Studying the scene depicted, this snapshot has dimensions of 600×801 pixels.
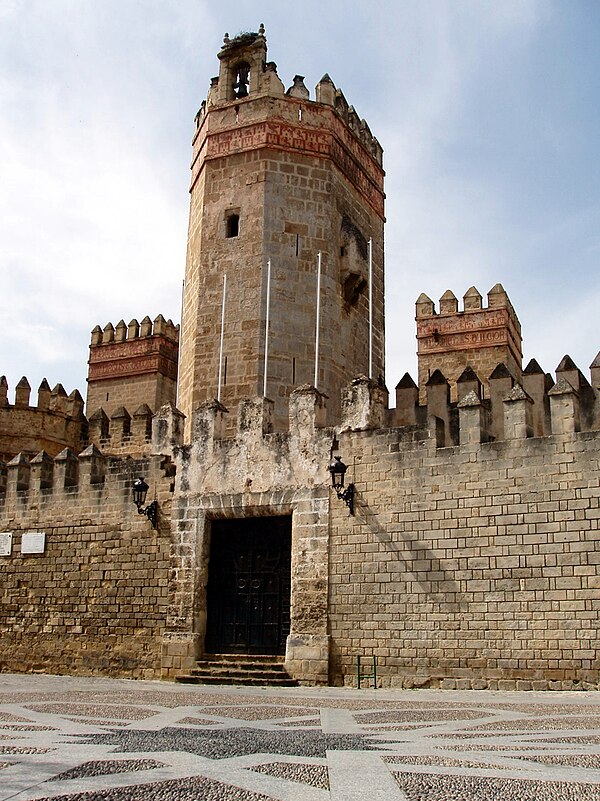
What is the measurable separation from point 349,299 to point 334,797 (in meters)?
12.7

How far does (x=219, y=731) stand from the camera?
19.7ft

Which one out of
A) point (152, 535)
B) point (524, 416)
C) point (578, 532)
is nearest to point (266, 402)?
point (152, 535)

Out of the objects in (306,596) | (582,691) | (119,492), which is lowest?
(582,691)

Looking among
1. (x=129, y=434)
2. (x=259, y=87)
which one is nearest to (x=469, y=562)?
(x=129, y=434)

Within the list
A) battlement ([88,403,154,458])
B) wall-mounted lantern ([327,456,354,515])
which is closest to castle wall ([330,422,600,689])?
wall-mounted lantern ([327,456,354,515])

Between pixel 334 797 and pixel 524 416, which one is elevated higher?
pixel 524 416

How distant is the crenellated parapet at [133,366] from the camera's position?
24.3 metres

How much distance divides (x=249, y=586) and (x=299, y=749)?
25.4ft

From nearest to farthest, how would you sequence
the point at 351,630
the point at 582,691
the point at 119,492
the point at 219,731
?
the point at 219,731 → the point at 582,691 → the point at 351,630 → the point at 119,492

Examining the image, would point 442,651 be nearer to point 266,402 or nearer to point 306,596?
point 306,596

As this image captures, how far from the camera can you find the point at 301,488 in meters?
12.3

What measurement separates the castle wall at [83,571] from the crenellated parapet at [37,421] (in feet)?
18.0

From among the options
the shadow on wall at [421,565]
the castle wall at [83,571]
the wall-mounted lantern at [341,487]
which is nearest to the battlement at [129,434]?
the castle wall at [83,571]

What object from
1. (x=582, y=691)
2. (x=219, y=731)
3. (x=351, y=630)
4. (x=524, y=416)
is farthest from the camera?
(x=351, y=630)
